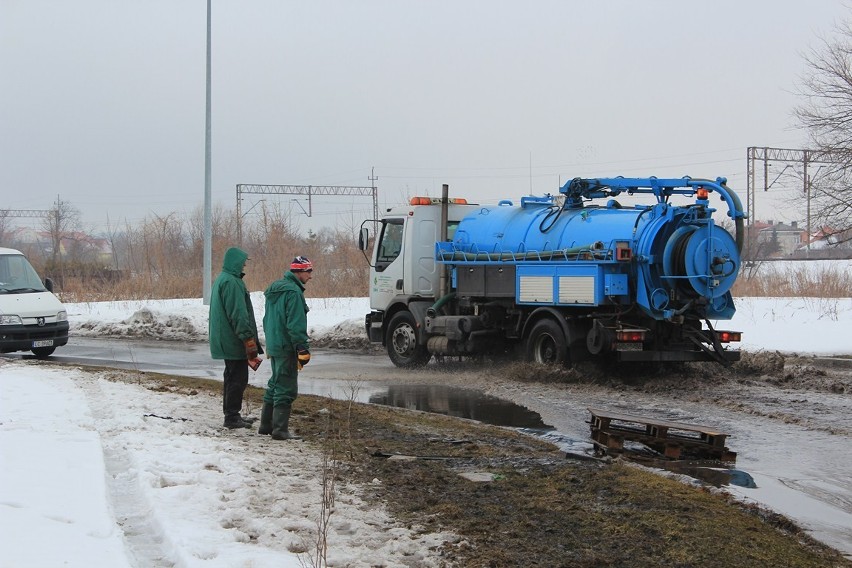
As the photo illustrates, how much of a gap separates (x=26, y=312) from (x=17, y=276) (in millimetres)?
1231

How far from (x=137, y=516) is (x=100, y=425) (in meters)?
3.23

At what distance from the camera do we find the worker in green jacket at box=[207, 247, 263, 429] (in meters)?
9.09

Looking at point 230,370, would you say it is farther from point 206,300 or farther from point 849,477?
point 206,300

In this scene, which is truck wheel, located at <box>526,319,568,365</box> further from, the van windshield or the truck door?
the van windshield

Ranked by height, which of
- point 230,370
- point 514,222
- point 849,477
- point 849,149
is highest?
point 849,149

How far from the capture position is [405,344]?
1691 centimetres

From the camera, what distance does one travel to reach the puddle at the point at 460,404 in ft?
35.4

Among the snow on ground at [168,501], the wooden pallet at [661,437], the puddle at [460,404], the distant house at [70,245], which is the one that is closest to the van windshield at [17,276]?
the puddle at [460,404]

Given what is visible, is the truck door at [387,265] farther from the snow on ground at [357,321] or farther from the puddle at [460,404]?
the snow on ground at [357,321]

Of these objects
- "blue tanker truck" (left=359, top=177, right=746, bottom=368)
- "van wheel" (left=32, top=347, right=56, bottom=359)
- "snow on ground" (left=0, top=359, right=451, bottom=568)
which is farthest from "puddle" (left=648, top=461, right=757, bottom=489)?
"van wheel" (left=32, top=347, right=56, bottom=359)

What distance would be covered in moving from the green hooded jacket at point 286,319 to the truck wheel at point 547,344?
6264 mm

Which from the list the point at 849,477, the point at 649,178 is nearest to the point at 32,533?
the point at 849,477

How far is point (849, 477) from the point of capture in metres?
7.66

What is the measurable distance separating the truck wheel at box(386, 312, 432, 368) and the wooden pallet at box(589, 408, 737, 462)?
24.9 ft
